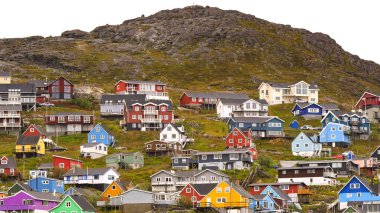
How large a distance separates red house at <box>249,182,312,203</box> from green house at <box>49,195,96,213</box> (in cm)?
2198

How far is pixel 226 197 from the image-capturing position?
117 m

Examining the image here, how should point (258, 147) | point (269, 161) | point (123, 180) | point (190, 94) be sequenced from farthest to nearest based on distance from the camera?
point (190, 94) < point (258, 147) < point (269, 161) < point (123, 180)

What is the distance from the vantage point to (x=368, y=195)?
391ft

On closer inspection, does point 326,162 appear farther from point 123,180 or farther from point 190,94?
point 190,94

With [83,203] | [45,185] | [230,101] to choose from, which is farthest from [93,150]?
[230,101]

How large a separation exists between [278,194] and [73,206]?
24.2 meters

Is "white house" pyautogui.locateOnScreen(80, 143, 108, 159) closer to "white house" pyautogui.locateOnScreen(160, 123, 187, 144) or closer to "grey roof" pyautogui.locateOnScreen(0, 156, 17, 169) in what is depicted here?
"white house" pyautogui.locateOnScreen(160, 123, 187, 144)

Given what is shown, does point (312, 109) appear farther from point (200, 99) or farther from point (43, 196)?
point (43, 196)

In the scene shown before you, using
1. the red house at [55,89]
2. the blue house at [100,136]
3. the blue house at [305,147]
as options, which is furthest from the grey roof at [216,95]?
the blue house at [305,147]

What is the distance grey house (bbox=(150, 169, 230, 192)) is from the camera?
130m

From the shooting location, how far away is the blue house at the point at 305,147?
15312 centimetres

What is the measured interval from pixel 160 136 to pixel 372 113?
149 feet

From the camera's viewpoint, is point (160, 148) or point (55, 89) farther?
point (55, 89)

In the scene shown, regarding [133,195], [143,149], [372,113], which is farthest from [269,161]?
[372,113]
